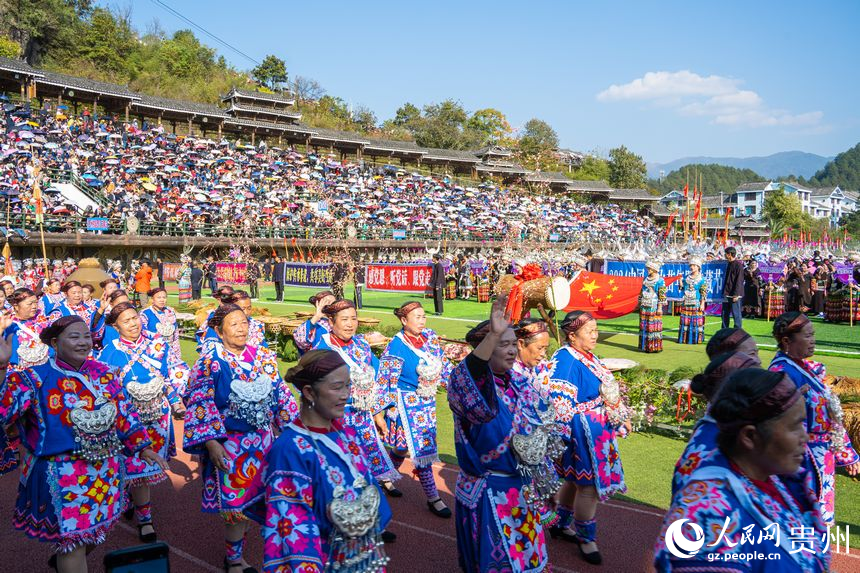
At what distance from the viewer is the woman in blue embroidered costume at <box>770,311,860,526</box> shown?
4.03 meters

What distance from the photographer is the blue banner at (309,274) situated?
2403 centimetres

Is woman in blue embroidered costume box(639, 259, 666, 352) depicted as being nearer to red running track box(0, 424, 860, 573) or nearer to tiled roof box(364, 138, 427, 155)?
red running track box(0, 424, 860, 573)

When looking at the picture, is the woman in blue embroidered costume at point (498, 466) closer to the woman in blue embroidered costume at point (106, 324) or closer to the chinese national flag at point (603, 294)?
the woman in blue embroidered costume at point (106, 324)

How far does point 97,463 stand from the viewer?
161 inches

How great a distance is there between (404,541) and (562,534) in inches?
50.9

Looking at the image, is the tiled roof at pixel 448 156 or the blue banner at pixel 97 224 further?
the tiled roof at pixel 448 156

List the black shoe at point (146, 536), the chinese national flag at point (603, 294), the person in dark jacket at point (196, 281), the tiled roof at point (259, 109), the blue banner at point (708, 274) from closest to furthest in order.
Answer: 1. the black shoe at point (146, 536)
2. the chinese national flag at point (603, 294)
3. the blue banner at point (708, 274)
4. the person in dark jacket at point (196, 281)
5. the tiled roof at point (259, 109)

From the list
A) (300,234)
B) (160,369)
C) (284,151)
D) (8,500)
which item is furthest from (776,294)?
(284,151)

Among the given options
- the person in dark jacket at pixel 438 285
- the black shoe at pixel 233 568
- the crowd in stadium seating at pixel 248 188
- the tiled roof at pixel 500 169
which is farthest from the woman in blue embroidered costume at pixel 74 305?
the tiled roof at pixel 500 169

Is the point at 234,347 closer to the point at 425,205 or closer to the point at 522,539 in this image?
the point at 522,539

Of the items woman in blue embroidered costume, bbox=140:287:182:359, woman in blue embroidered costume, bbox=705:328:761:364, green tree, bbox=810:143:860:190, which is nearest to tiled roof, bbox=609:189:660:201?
woman in blue embroidered costume, bbox=140:287:182:359

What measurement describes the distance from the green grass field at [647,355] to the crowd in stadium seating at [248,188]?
1115 centimetres

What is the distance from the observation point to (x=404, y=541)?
17.5 feet

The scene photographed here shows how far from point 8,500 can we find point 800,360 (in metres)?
7.05
